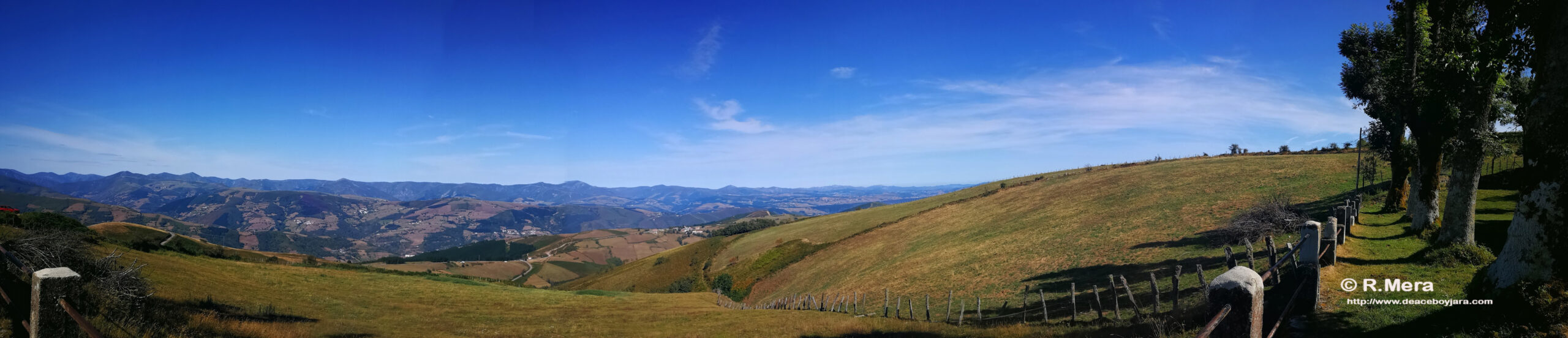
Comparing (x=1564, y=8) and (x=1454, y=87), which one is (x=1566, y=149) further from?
(x=1454, y=87)

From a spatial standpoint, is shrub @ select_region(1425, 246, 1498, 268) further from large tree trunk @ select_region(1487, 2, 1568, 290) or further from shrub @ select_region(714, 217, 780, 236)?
shrub @ select_region(714, 217, 780, 236)

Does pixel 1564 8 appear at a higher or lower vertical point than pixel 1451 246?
higher

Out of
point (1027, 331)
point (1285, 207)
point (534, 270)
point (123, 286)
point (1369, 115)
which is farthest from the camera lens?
point (534, 270)

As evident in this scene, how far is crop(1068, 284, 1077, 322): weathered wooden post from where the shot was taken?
1575cm

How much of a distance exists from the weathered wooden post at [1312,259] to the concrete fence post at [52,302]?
20199 mm

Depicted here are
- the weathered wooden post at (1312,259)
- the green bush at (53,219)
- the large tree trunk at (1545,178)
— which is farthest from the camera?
the green bush at (53,219)

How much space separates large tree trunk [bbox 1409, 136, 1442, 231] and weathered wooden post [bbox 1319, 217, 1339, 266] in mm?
7415

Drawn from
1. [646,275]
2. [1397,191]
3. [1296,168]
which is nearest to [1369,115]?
[1397,191]

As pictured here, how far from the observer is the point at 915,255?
41875mm

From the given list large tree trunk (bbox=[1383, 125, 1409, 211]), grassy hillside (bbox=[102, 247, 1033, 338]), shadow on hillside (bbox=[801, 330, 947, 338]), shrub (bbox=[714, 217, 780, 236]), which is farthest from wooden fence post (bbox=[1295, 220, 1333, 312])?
shrub (bbox=[714, 217, 780, 236])

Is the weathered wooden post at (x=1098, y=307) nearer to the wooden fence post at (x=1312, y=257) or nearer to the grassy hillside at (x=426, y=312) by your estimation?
the grassy hillside at (x=426, y=312)

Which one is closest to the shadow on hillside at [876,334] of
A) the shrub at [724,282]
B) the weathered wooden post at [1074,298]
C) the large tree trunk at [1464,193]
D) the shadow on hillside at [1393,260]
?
the weathered wooden post at [1074,298]

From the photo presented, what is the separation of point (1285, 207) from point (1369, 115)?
852 cm

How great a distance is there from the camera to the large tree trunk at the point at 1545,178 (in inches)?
306
